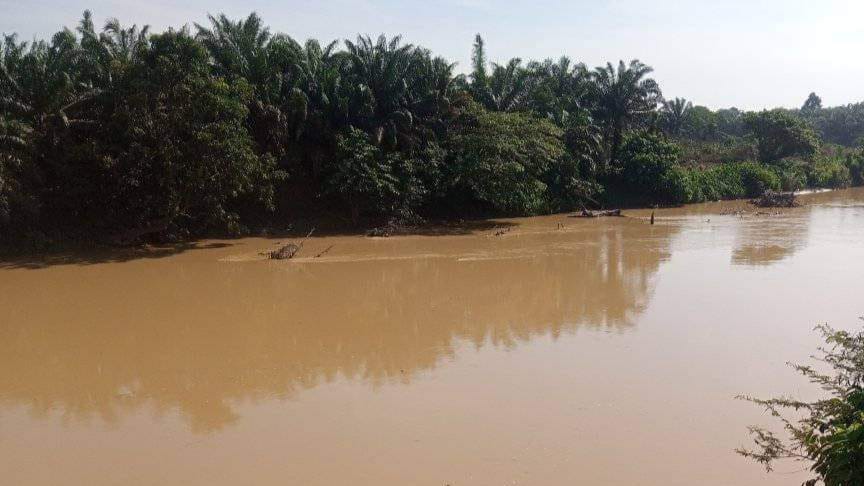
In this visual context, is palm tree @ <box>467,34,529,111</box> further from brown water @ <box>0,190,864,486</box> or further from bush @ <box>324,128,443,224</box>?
brown water @ <box>0,190,864,486</box>

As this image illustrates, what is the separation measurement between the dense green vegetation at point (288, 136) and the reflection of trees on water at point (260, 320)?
3.08 m

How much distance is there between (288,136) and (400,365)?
575 inches

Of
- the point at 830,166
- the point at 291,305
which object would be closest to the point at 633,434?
the point at 291,305

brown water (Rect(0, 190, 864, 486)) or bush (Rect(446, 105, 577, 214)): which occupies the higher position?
bush (Rect(446, 105, 577, 214))

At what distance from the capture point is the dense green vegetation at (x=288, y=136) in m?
17.3

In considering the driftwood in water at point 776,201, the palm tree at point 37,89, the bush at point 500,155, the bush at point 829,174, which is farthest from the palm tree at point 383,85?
the bush at point 829,174

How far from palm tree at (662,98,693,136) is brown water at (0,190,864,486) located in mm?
38081

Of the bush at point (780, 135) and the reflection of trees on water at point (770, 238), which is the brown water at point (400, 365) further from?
the bush at point (780, 135)

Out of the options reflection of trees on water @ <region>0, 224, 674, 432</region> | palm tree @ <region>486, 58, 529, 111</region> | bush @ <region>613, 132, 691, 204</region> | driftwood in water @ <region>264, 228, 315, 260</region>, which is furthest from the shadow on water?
bush @ <region>613, 132, 691, 204</region>

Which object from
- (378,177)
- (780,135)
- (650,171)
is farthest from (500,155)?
(780,135)

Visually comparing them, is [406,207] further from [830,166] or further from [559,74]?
[830,166]

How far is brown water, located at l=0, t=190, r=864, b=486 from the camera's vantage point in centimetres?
618

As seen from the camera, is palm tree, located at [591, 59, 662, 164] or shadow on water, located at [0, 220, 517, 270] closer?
shadow on water, located at [0, 220, 517, 270]

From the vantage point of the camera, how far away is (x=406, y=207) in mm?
22406
